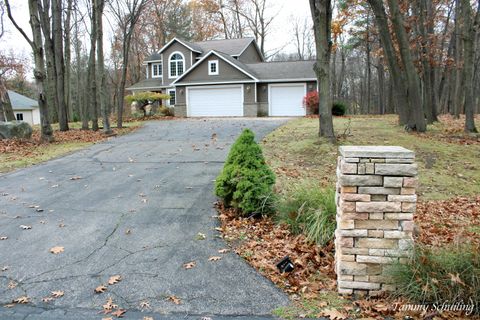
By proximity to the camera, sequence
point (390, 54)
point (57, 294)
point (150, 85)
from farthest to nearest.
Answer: point (150, 85) < point (390, 54) < point (57, 294)

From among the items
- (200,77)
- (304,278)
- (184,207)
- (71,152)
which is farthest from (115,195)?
(200,77)

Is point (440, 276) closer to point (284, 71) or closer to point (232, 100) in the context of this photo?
point (232, 100)

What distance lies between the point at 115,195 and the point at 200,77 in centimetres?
2152

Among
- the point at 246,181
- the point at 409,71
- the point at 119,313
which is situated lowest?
the point at 119,313

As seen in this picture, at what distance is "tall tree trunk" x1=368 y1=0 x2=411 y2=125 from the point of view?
45.4 ft

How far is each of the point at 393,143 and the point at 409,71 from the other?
3.50 metres

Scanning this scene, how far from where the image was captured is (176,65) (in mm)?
31703

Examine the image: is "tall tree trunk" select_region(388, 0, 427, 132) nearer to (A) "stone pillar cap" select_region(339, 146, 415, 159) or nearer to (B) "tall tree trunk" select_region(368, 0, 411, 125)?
(B) "tall tree trunk" select_region(368, 0, 411, 125)

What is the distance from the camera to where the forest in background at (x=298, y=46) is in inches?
563

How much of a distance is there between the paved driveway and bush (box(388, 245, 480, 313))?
45.8 inches

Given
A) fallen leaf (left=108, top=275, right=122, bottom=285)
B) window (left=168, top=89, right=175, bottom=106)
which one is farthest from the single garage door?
fallen leaf (left=108, top=275, right=122, bottom=285)

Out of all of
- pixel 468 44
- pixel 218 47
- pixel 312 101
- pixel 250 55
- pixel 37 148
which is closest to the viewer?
pixel 468 44

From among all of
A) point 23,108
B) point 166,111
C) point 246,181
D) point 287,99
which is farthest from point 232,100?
point 23,108

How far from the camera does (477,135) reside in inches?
520
